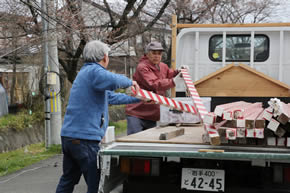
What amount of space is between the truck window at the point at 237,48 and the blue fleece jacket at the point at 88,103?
135 inches

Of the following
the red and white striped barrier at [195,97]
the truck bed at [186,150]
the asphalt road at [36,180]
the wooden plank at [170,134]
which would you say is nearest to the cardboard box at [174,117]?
the red and white striped barrier at [195,97]

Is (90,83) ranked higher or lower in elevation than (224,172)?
higher

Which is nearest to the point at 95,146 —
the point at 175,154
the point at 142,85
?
the point at 175,154

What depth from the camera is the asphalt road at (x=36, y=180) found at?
274 inches

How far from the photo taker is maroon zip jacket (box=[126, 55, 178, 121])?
6.05 m

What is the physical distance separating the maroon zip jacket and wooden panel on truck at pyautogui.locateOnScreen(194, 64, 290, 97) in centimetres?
67

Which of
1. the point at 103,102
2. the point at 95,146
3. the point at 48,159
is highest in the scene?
the point at 103,102

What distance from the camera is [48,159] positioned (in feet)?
32.2

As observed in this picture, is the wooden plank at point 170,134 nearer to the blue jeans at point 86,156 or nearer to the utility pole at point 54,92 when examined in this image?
the blue jeans at point 86,156

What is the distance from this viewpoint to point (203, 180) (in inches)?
152

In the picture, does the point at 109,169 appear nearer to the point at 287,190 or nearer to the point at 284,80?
the point at 287,190

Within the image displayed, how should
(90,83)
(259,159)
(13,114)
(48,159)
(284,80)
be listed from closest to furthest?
(259,159), (90,83), (284,80), (48,159), (13,114)

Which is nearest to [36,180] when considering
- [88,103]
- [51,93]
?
[51,93]

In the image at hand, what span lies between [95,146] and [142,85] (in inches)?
74.9
